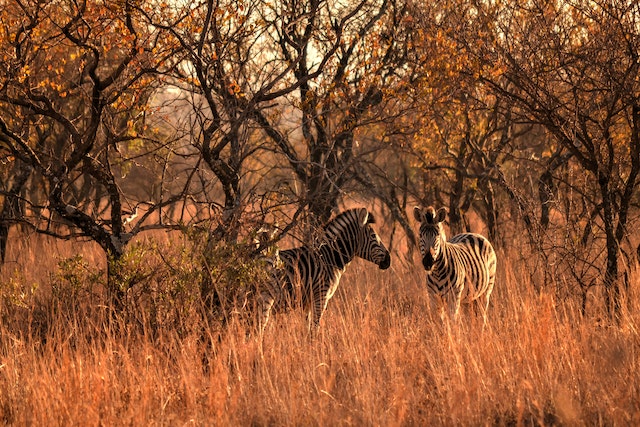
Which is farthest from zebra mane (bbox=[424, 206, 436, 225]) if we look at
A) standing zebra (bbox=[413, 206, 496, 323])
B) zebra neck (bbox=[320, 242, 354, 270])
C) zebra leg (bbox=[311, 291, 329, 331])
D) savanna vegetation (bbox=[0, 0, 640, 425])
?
zebra leg (bbox=[311, 291, 329, 331])

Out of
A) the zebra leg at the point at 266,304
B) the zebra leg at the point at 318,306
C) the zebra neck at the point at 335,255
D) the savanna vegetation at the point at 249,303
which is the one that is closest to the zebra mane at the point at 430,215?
the savanna vegetation at the point at 249,303

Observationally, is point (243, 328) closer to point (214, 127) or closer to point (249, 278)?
point (249, 278)

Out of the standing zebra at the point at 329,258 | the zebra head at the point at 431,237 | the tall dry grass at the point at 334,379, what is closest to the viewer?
the tall dry grass at the point at 334,379

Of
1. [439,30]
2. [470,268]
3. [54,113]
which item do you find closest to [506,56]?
[439,30]

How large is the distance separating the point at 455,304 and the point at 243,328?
7.92ft

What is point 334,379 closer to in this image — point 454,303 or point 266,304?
point 266,304

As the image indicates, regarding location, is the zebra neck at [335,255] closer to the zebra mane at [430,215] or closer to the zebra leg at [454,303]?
the zebra mane at [430,215]

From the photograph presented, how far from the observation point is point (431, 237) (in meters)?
7.67

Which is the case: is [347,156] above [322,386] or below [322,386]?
above

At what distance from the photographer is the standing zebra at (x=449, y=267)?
7.69 m

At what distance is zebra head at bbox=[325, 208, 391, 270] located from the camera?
26.1ft

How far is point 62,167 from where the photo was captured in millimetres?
6680

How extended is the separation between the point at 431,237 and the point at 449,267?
1.57 feet

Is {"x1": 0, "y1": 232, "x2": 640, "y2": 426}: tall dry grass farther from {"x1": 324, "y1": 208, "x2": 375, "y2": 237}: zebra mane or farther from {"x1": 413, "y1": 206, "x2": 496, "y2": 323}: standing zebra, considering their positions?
{"x1": 324, "y1": 208, "x2": 375, "y2": 237}: zebra mane
